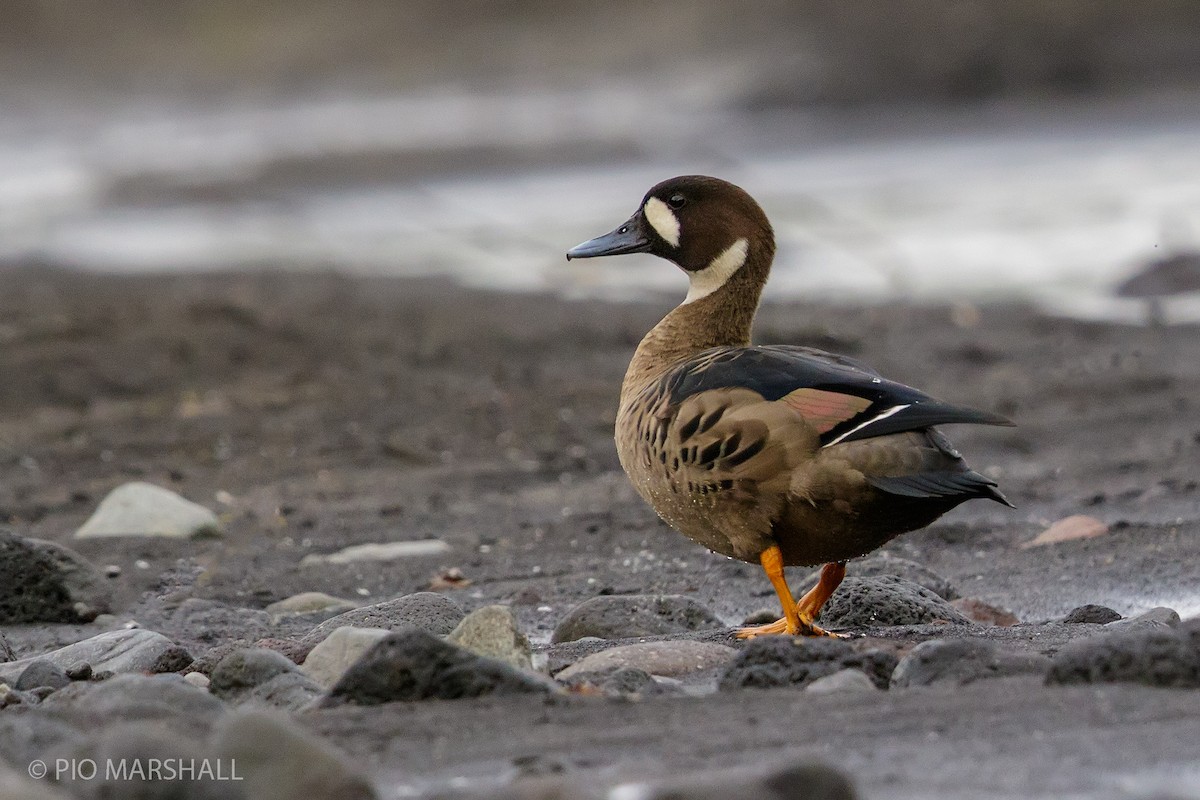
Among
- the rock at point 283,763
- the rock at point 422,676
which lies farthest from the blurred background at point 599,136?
the rock at point 283,763

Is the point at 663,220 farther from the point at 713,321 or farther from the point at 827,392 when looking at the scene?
the point at 827,392

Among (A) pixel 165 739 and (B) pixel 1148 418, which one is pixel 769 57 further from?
(A) pixel 165 739

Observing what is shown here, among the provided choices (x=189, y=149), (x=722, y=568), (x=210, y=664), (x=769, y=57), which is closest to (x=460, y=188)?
(x=189, y=149)

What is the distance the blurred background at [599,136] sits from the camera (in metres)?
15.7

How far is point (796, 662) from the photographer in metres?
4.50

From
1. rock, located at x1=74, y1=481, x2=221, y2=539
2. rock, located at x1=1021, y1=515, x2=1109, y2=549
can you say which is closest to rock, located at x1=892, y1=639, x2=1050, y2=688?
rock, located at x1=1021, y1=515, x2=1109, y2=549

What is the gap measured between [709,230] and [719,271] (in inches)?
6.0

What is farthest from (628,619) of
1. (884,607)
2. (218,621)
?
(218,621)

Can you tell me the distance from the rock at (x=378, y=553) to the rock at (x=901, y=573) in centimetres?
178

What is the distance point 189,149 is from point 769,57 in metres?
10.2

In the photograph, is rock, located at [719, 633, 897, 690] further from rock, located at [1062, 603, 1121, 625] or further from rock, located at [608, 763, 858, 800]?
rock, located at [1062, 603, 1121, 625]

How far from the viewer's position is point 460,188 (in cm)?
2234

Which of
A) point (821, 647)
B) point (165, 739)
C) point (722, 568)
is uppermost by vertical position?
point (165, 739)

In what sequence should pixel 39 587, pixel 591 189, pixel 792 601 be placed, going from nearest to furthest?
pixel 792 601 → pixel 39 587 → pixel 591 189
